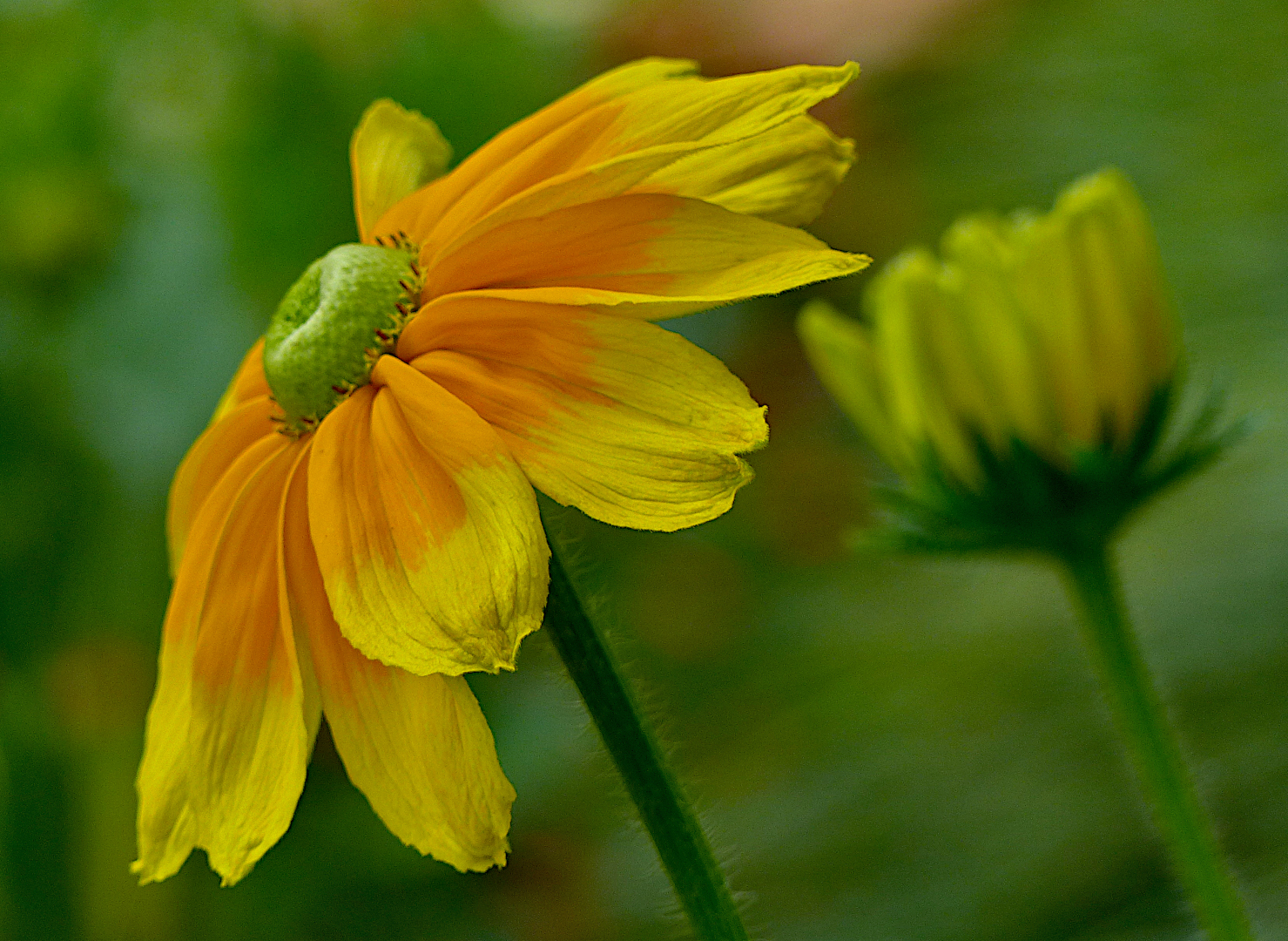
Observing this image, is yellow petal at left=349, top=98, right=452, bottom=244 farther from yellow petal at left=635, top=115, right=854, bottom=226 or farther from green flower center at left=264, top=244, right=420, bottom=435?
yellow petal at left=635, top=115, right=854, bottom=226

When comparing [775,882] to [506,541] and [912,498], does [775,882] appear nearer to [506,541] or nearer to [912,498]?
[912,498]

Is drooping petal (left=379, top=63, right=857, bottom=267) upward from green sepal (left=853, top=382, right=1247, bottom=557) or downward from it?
upward

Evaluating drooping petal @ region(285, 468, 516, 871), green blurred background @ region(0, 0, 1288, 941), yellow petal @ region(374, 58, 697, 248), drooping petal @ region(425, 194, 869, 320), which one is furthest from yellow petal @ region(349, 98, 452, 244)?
green blurred background @ region(0, 0, 1288, 941)

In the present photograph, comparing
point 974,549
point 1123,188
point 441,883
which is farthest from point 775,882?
point 1123,188

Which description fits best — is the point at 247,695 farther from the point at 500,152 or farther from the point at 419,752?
the point at 500,152

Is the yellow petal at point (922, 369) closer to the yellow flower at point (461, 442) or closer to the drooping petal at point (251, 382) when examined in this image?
the yellow flower at point (461, 442)

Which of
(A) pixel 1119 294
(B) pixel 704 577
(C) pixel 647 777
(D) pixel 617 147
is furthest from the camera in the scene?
(B) pixel 704 577

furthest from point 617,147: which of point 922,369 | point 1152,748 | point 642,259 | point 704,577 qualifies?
point 704,577
